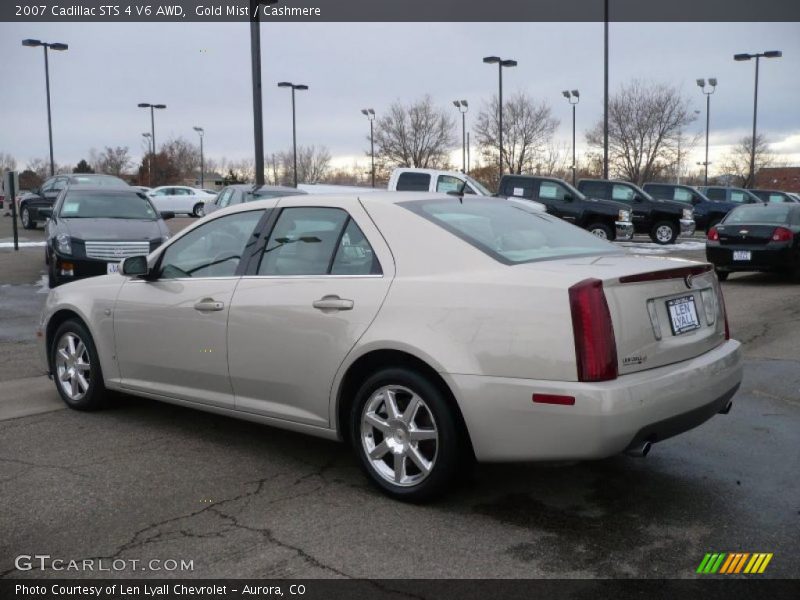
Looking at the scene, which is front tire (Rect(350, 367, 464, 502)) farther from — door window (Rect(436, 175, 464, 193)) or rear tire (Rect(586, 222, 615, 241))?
rear tire (Rect(586, 222, 615, 241))

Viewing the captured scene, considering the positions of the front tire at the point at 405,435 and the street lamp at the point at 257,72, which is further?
the street lamp at the point at 257,72

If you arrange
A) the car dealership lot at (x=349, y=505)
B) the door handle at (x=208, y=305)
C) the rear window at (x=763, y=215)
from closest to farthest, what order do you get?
the car dealership lot at (x=349, y=505) < the door handle at (x=208, y=305) < the rear window at (x=763, y=215)

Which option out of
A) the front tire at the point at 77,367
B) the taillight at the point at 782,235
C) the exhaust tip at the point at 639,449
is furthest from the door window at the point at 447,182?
the exhaust tip at the point at 639,449

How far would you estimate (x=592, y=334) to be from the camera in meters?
3.68

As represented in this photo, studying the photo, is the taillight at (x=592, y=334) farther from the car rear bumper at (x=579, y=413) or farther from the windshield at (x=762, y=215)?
the windshield at (x=762, y=215)

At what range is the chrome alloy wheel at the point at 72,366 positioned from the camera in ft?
19.9

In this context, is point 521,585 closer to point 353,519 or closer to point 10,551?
point 353,519

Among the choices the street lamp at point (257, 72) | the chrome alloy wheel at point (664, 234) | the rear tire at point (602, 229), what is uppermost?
the street lamp at point (257, 72)

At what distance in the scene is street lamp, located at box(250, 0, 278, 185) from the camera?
14.4 m

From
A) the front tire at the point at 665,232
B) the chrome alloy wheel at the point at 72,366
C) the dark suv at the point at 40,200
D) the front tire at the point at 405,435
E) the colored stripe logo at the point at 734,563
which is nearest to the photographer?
the colored stripe logo at the point at 734,563

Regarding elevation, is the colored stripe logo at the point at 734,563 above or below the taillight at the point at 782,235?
below

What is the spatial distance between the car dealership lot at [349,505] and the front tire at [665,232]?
20386 mm

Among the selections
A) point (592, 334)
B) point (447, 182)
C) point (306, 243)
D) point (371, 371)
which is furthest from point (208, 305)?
point (447, 182)
